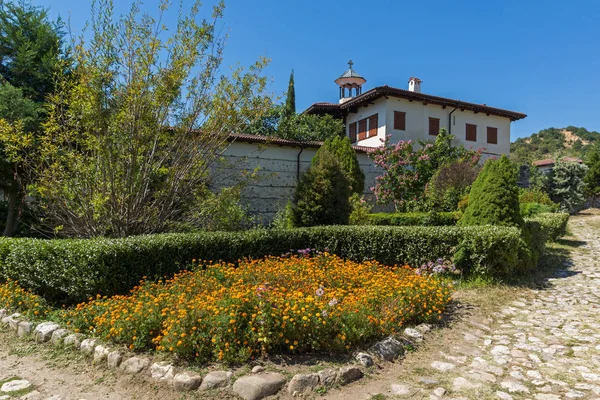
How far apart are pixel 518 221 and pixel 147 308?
7233 mm

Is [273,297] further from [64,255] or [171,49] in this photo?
[171,49]

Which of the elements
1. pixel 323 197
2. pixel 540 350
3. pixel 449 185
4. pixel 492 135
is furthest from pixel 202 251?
pixel 492 135

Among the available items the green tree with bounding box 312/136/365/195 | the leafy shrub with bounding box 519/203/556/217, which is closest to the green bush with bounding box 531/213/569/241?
the leafy shrub with bounding box 519/203/556/217

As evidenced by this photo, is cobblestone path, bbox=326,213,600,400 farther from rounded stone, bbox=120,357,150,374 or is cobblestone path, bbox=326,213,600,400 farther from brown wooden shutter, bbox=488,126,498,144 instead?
brown wooden shutter, bbox=488,126,498,144

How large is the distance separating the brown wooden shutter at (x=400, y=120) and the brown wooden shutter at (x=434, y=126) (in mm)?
1830

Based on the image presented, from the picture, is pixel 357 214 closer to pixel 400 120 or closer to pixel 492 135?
pixel 400 120

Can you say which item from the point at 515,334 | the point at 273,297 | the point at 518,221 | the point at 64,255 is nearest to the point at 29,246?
the point at 64,255

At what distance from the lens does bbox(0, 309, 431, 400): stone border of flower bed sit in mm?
3334

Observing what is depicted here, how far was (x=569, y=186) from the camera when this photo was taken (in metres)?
22.1

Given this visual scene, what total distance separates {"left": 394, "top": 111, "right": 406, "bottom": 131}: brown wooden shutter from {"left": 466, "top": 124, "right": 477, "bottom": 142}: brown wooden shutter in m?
4.75

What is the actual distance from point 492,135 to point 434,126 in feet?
15.3

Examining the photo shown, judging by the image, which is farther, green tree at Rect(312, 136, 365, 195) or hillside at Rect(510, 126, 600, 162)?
hillside at Rect(510, 126, 600, 162)

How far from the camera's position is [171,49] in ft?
24.7

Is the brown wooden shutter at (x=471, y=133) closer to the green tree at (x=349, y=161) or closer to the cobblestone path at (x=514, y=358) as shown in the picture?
the green tree at (x=349, y=161)
